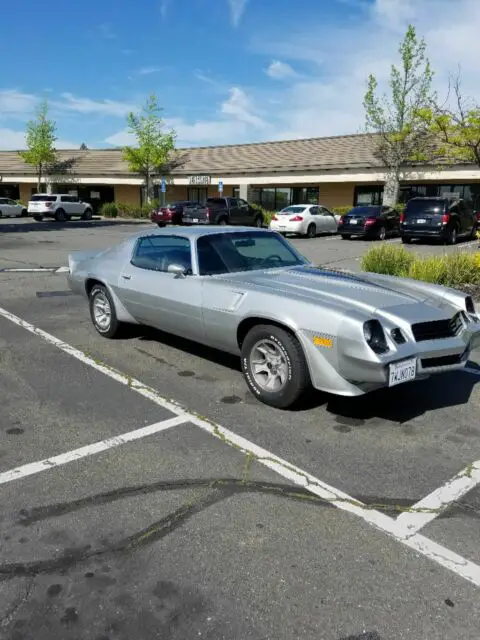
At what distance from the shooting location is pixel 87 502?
10.2 ft

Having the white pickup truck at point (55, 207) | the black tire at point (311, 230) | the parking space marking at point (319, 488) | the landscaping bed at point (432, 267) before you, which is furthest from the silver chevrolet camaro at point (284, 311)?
the white pickup truck at point (55, 207)

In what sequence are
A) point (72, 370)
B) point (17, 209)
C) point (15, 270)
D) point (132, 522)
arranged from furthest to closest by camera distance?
point (17, 209), point (15, 270), point (72, 370), point (132, 522)

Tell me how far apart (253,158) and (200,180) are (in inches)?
168

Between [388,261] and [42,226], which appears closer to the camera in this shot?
[388,261]

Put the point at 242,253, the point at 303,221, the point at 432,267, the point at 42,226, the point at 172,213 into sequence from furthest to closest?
the point at 42,226 → the point at 172,213 → the point at 303,221 → the point at 432,267 → the point at 242,253

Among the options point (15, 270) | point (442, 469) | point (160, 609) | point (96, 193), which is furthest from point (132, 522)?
point (96, 193)

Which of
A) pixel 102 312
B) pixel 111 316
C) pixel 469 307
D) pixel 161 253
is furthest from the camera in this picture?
pixel 102 312

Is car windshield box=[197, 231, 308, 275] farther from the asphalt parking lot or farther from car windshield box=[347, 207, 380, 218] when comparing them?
car windshield box=[347, 207, 380, 218]

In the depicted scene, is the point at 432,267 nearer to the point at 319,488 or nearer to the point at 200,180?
the point at 319,488

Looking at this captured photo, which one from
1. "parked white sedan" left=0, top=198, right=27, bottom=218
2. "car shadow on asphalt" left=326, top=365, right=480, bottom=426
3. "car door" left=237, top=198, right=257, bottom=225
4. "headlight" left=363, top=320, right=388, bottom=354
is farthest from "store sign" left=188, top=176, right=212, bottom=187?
"headlight" left=363, top=320, right=388, bottom=354

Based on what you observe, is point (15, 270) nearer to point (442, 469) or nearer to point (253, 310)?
point (253, 310)

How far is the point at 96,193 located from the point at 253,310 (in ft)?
152

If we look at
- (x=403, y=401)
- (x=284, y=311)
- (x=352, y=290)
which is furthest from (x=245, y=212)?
(x=284, y=311)

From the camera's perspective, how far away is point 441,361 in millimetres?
4156
